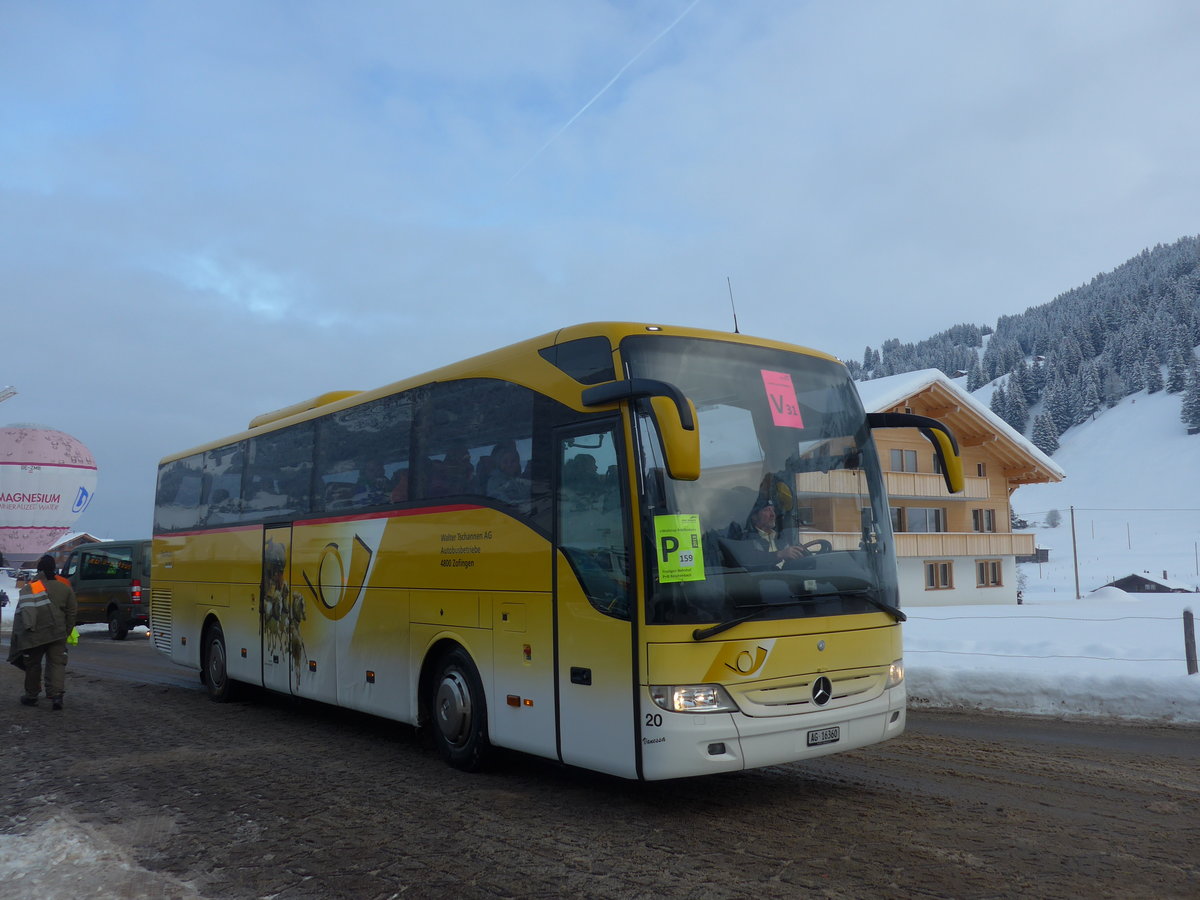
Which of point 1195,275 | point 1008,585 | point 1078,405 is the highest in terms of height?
point 1195,275

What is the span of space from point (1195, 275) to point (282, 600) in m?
217

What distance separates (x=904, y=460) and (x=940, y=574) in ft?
22.7

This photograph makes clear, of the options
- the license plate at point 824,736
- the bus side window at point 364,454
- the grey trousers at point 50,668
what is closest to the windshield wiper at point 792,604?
the license plate at point 824,736

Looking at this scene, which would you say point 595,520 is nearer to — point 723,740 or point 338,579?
point 723,740

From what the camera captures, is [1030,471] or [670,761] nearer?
[670,761]

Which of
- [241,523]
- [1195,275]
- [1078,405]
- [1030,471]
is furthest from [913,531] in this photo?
[1195,275]

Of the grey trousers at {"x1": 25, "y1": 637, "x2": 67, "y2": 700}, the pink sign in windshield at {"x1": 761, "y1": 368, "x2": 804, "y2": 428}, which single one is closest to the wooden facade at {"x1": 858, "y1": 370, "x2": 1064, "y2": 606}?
the grey trousers at {"x1": 25, "y1": 637, "x2": 67, "y2": 700}

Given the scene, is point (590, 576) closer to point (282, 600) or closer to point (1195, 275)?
point (282, 600)

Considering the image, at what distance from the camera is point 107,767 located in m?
8.20

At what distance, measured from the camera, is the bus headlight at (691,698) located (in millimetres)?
5812

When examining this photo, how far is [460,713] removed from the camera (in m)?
7.71

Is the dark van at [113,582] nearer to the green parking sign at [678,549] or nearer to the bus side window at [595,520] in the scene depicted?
the bus side window at [595,520]

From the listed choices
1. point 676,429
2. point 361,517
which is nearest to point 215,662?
point 361,517

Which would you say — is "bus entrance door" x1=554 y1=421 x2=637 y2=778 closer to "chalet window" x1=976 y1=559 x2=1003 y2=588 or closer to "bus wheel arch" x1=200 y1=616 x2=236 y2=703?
"bus wheel arch" x1=200 y1=616 x2=236 y2=703
